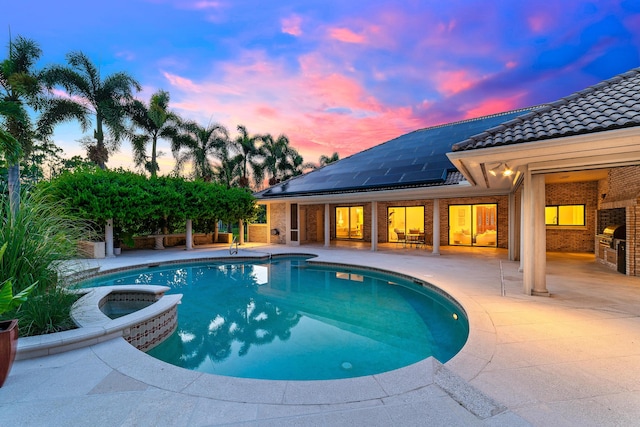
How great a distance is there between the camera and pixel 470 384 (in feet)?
8.78

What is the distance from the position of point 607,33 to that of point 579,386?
52.2 feet

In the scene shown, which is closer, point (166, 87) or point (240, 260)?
point (240, 260)

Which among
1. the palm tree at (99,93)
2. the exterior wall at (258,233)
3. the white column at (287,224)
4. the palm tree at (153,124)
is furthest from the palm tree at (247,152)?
the palm tree at (99,93)

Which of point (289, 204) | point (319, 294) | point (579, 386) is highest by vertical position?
point (289, 204)

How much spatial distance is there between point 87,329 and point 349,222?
15.5m

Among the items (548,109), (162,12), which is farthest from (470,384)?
(162,12)

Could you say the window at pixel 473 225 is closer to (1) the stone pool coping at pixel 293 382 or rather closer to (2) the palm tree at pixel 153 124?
(1) the stone pool coping at pixel 293 382

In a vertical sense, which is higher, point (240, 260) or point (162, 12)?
point (162, 12)

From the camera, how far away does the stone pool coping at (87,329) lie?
330cm

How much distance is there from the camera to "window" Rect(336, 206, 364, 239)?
18.0 meters

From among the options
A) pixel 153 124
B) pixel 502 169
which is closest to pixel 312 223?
pixel 153 124

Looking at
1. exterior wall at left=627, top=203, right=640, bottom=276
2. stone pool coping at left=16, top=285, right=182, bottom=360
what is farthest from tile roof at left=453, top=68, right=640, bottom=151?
stone pool coping at left=16, top=285, right=182, bottom=360

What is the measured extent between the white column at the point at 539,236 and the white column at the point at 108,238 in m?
14.3

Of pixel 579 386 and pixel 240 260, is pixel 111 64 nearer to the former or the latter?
pixel 240 260
